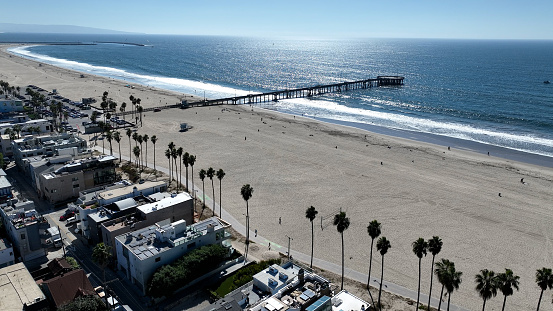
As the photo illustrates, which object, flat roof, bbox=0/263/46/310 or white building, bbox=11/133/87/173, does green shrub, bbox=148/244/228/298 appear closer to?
flat roof, bbox=0/263/46/310

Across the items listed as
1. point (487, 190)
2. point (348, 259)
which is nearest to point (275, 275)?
point (348, 259)

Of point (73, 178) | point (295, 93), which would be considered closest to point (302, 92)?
point (295, 93)

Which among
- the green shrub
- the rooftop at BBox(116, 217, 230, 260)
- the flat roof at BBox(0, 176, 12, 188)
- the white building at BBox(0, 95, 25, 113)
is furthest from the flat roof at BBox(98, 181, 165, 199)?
the white building at BBox(0, 95, 25, 113)

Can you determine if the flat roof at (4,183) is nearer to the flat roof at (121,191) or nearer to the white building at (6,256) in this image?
the flat roof at (121,191)

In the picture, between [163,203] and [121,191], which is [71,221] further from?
[163,203]

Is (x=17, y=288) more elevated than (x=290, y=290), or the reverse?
(x=290, y=290)

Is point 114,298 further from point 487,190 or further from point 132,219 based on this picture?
point 487,190

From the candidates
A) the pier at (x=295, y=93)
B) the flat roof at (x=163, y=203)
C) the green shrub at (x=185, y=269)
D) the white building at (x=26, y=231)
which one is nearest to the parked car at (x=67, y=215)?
the white building at (x=26, y=231)
